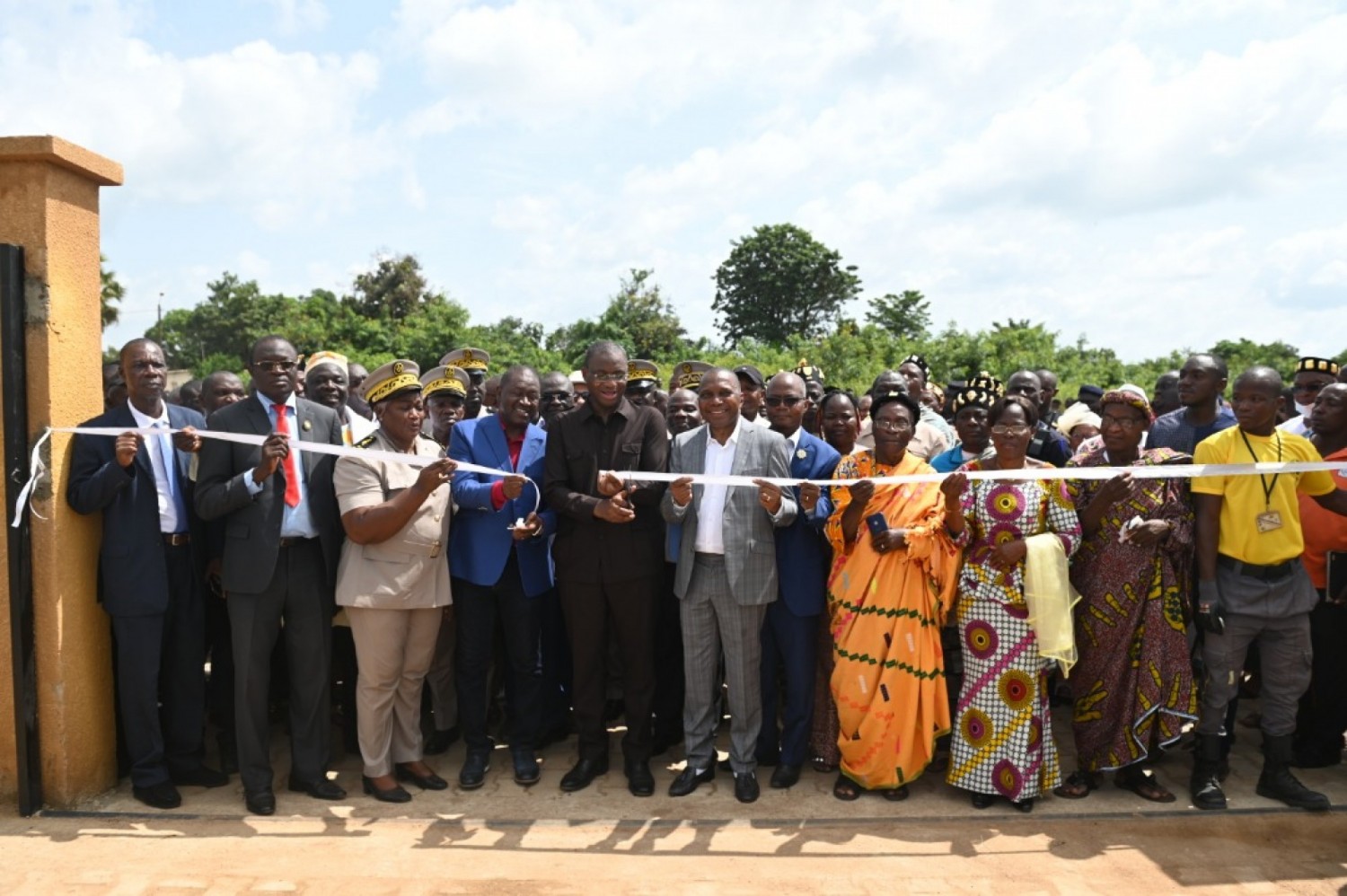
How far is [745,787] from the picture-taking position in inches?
192

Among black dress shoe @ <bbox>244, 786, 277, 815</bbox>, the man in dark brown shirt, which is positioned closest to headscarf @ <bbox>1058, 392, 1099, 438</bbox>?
the man in dark brown shirt

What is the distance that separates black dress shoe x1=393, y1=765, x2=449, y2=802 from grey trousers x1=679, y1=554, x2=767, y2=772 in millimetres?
1325

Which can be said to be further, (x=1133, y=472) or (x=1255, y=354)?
(x=1255, y=354)

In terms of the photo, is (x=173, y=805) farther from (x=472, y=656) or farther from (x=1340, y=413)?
(x=1340, y=413)

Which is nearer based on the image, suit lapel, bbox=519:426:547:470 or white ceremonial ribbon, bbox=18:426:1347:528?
white ceremonial ribbon, bbox=18:426:1347:528

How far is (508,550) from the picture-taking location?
5031 millimetres

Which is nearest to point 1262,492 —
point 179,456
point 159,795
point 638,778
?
point 638,778

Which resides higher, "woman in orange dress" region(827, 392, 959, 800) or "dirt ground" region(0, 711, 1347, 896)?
"woman in orange dress" region(827, 392, 959, 800)

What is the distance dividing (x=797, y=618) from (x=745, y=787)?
2.94ft

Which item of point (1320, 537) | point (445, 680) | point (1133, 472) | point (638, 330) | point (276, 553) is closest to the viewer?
point (1133, 472)

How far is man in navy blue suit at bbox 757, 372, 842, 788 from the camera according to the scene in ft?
16.3

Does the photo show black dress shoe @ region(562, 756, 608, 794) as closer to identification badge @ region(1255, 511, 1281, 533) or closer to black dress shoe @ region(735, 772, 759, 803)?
black dress shoe @ region(735, 772, 759, 803)

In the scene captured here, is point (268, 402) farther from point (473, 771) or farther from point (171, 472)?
point (473, 771)

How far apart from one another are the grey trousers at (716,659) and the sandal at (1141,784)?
1.88 meters
